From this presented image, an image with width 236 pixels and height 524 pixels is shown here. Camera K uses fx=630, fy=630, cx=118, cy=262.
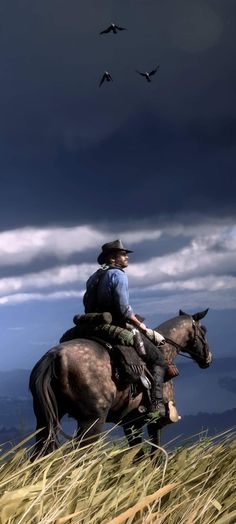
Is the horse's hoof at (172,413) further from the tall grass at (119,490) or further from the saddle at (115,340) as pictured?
the tall grass at (119,490)

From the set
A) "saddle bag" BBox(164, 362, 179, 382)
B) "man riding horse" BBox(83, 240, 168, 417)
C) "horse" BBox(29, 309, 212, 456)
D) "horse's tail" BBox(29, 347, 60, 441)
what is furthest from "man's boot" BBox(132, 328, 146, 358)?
"horse's tail" BBox(29, 347, 60, 441)

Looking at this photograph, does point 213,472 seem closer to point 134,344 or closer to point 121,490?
point 121,490

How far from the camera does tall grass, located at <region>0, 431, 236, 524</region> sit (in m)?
3.03

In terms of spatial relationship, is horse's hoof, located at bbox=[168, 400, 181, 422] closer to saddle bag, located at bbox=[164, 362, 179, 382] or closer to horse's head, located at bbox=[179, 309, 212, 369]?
saddle bag, located at bbox=[164, 362, 179, 382]

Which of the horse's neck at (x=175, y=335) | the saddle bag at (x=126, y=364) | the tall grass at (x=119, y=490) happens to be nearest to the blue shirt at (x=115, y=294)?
the saddle bag at (x=126, y=364)

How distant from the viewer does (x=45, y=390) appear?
8.25 meters

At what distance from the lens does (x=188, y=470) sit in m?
4.18

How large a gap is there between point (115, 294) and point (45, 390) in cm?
179

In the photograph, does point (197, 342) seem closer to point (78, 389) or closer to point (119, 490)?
point (78, 389)

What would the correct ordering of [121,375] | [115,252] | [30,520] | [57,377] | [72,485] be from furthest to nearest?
[115,252]
[121,375]
[57,377]
[72,485]
[30,520]

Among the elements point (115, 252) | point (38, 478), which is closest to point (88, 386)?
point (115, 252)

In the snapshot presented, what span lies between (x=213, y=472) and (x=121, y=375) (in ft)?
15.3

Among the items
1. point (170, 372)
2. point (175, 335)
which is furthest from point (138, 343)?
point (175, 335)

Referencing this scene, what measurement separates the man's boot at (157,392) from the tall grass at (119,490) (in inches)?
185
